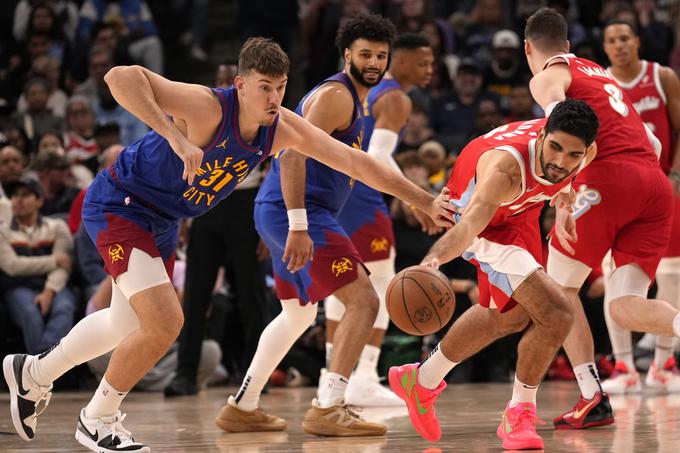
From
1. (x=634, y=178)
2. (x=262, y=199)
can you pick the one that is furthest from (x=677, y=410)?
(x=262, y=199)

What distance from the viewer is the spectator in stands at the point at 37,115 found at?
1204 cm

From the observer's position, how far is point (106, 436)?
5031mm

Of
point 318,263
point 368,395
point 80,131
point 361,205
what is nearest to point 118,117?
point 80,131

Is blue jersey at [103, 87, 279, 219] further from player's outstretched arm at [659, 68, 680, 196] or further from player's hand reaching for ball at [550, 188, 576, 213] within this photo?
player's outstretched arm at [659, 68, 680, 196]

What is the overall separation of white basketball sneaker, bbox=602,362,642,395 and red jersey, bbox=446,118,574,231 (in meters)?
2.70

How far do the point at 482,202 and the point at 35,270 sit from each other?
215 inches

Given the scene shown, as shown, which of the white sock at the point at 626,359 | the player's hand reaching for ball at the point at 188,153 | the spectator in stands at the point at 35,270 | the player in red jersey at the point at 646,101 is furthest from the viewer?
the spectator in stands at the point at 35,270

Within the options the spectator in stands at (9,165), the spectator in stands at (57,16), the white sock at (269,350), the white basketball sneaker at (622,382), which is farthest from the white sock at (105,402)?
the spectator in stands at (57,16)

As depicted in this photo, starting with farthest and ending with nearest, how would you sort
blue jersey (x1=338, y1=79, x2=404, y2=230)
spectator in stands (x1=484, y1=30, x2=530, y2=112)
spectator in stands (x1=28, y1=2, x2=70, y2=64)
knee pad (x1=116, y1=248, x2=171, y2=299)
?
spectator in stands (x1=28, y1=2, x2=70, y2=64) → spectator in stands (x1=484, y1=30, x2=530, y2=112) → blue jersey (x1=338, y1=79, x2=404, y2=230) → knee pad (x1=116, y1=248, x2=171, y2=299)

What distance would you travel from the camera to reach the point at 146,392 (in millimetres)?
9305

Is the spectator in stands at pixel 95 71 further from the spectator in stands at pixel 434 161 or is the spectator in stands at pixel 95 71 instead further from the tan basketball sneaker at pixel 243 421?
the tan basketball sneaker at pixel 243 421

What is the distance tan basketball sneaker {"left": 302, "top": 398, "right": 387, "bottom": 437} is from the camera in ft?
19.2

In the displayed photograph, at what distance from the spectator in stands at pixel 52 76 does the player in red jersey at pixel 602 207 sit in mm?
7368

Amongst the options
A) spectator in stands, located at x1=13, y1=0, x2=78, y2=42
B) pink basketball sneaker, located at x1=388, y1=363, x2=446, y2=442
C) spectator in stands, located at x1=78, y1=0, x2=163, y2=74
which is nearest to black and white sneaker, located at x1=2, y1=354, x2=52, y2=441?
pink basketball sneaker, located at x1=388, y1=363, x2=446, y2=442
